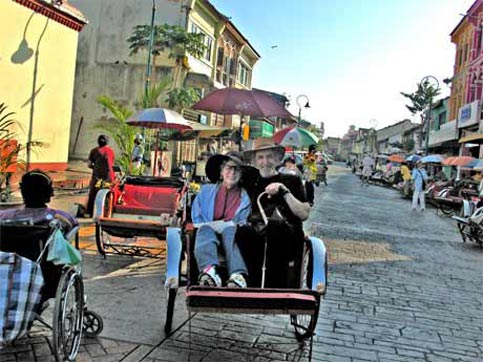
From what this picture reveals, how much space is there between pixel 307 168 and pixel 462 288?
1369 centimetres

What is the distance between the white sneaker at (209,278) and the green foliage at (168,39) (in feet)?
Result: 61.2

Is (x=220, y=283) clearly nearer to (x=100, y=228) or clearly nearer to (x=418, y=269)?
(x=100, y=228)

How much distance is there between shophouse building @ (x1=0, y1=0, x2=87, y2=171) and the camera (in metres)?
14.3

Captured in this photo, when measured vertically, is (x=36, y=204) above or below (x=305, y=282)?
above

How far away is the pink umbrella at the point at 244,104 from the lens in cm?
1002

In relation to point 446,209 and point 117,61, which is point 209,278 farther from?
point 117,61

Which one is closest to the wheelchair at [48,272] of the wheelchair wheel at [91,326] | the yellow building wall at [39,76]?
the wheelchair wheel at [91,326]

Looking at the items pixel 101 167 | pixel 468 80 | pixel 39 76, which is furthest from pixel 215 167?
pixel 468 80

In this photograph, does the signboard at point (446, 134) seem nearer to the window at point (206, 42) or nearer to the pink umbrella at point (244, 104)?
the window at point (206, 42)

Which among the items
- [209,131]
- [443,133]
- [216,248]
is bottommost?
[216,248]

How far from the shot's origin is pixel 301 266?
15.2 ft

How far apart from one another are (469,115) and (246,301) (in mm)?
29714

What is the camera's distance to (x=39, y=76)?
620 inches

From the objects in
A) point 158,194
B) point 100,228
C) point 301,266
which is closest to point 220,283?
point 301,266
